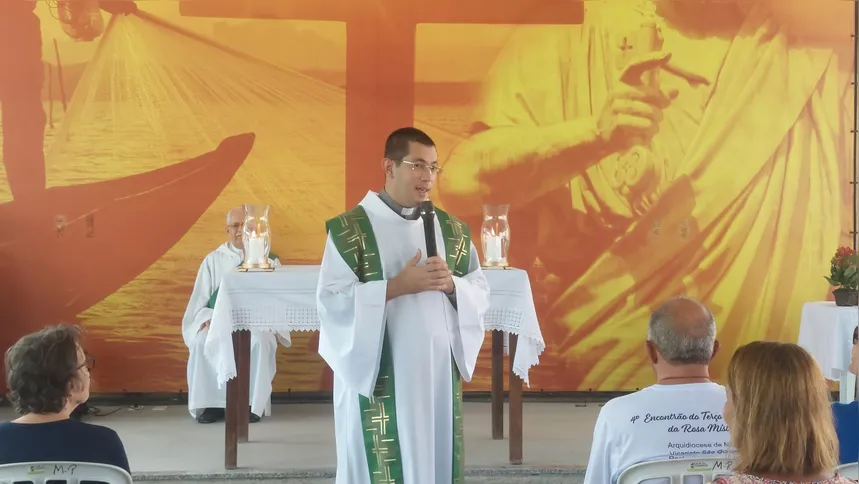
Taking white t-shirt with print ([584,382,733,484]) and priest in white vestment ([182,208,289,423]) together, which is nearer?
white t-shirt with print ([584,382,733,484])

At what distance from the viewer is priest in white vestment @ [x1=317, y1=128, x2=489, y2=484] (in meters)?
3.05

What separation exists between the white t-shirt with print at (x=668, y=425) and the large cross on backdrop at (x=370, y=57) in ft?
14.6

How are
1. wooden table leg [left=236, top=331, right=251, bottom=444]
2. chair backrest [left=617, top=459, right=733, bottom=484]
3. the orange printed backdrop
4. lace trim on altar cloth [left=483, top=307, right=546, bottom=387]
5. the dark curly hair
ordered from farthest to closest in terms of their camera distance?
the orange printed backdrop < wooden table leg [left=236, top=331, right=251, bottom=444] < lace trim on altar cloth [left=483, top=307, right=546, bottom=387] < the dark curly hair < chair backrest [left=617, top=459, right=733, bottom=484]

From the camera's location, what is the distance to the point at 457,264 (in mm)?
3268

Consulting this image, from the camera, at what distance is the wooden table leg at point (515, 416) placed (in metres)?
4.34

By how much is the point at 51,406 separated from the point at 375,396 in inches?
52.3

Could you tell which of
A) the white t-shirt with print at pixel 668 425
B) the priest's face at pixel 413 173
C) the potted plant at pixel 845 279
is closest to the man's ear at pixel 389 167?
the priest's face at pixel 413 173

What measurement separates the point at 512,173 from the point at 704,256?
160 cm

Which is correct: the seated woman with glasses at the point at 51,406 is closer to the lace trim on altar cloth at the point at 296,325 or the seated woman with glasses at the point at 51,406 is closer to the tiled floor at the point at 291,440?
the lace trim on altar cloth at the point at 296,325

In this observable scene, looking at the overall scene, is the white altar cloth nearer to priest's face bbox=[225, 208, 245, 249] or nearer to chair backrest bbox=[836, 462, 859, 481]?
priest's face bbox=[225, 208, 245, 249]

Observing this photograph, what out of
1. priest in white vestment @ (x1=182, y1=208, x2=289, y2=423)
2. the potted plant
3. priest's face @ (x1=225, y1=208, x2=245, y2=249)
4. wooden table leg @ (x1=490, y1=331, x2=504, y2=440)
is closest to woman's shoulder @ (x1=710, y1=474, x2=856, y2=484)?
wooden table leg @ (x1=490, y1=331, x2=504, y2=440)

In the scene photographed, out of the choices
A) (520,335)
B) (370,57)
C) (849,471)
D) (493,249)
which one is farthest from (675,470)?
(370,57)

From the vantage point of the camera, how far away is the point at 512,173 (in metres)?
6.30

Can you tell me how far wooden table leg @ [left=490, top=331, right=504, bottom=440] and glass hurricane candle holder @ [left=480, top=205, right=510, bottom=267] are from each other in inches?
19.4
